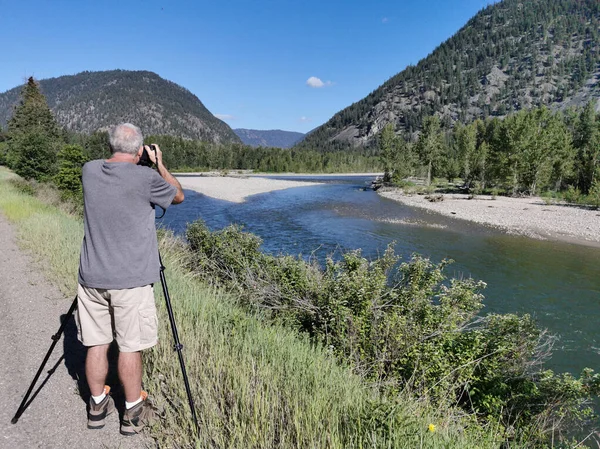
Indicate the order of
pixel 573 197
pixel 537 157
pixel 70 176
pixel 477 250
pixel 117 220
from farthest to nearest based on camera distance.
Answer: pixel 537 157
pixel 573 197
pixel 70 176
pixel 477 250
pixel 117 220

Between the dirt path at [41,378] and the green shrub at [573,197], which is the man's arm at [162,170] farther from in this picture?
the green shrub at [573,197]

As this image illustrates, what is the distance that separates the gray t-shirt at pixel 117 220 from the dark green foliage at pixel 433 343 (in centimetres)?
260

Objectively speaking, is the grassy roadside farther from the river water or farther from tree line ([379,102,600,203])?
tree line ([379,102,600,203])

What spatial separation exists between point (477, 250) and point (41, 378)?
19050mm

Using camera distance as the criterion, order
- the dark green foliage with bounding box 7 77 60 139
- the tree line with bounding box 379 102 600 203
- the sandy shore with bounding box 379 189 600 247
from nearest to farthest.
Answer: the sandy shore with bounding box 379 189 600 247
the tree line with bounding box 379 102 600 203
the dark green foliage with bounding box 7 77 60 139

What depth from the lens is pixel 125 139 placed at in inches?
103

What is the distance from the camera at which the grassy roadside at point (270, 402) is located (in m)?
2.22

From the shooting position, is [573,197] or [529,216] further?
[573,197]

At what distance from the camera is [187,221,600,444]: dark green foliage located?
4.13 m

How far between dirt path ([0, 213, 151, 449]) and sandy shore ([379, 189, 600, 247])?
2439 centimetres

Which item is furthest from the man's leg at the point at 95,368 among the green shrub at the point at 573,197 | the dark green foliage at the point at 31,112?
the dark green foliage at the point at 31,112

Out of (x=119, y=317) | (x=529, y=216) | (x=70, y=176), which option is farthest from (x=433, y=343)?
(x=529, y=216)

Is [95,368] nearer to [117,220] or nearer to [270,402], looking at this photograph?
[117,220]

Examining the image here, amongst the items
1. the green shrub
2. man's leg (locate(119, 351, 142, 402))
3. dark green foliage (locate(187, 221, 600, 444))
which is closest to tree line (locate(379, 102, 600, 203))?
the green shrub
